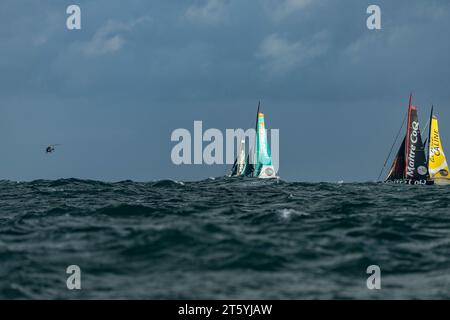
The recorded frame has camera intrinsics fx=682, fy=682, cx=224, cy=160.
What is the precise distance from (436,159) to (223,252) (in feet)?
224

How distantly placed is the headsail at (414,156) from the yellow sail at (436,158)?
126 inches

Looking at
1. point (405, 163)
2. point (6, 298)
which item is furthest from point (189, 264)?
point (405, 163)

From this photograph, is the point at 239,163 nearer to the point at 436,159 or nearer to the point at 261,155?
the point at 261,155

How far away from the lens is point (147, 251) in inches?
709

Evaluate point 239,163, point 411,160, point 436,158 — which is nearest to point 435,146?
point 436,158

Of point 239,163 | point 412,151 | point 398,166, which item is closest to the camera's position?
point 412,151

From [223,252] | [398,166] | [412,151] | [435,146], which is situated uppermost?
[435,146]

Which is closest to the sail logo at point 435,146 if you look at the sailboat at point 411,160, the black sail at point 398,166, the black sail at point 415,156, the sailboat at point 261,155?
the sailboat at point 411,160

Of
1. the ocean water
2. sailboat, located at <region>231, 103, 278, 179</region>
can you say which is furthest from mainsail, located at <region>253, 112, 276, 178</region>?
the ocean water

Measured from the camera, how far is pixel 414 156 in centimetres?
7781

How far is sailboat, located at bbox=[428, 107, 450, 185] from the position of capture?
80750 mm

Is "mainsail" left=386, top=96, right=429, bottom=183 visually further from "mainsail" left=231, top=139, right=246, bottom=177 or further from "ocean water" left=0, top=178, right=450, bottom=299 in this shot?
Result: "ocean water" left=0, top=178, right=450, bottom=299

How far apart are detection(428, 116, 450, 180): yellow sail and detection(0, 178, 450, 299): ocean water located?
182 feet
